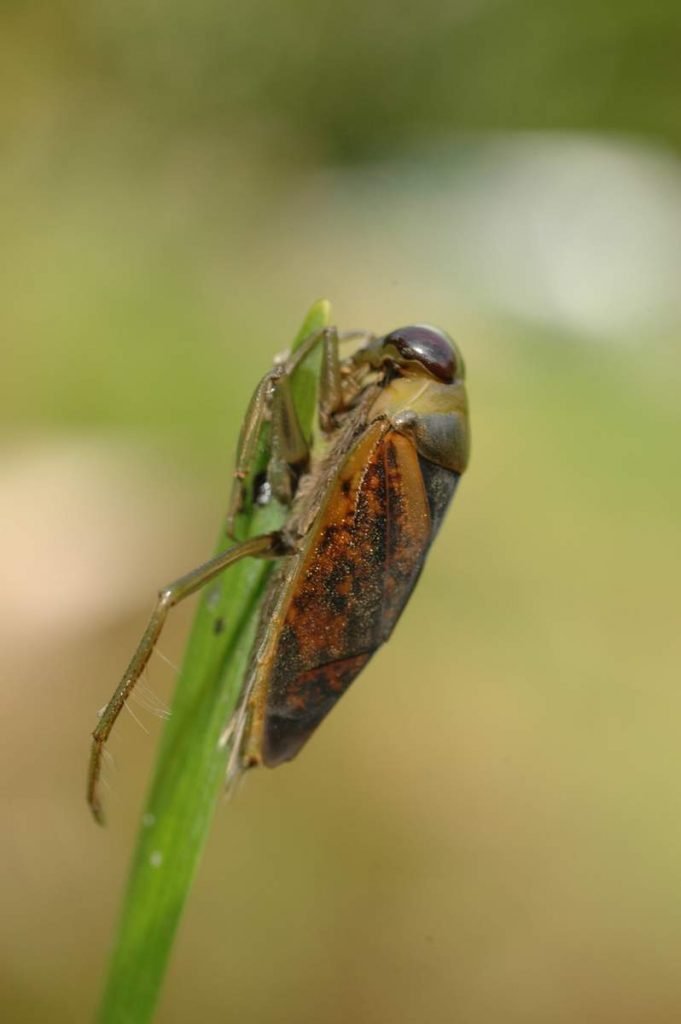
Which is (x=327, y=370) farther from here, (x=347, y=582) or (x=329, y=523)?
(x=347, y=582)

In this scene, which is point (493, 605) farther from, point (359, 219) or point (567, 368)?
point (359, 219)

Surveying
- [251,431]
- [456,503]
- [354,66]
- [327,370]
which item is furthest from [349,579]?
[354,66]

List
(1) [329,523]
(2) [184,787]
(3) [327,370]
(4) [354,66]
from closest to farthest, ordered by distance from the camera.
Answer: (2) [184,787]
(1) [329,523]
(3) [327,370]
(4) [354,66]

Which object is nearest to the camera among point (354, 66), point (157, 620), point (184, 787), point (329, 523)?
point (184, 787)

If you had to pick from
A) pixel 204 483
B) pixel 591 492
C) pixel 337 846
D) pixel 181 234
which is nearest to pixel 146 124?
pixel 181 234

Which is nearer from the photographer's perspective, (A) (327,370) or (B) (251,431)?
(B) (251,431)

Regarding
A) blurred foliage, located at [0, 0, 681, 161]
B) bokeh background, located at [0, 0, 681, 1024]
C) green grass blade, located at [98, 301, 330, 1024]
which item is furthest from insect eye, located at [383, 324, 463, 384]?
blurred foliage, located at [0, 0, 681, 161]
